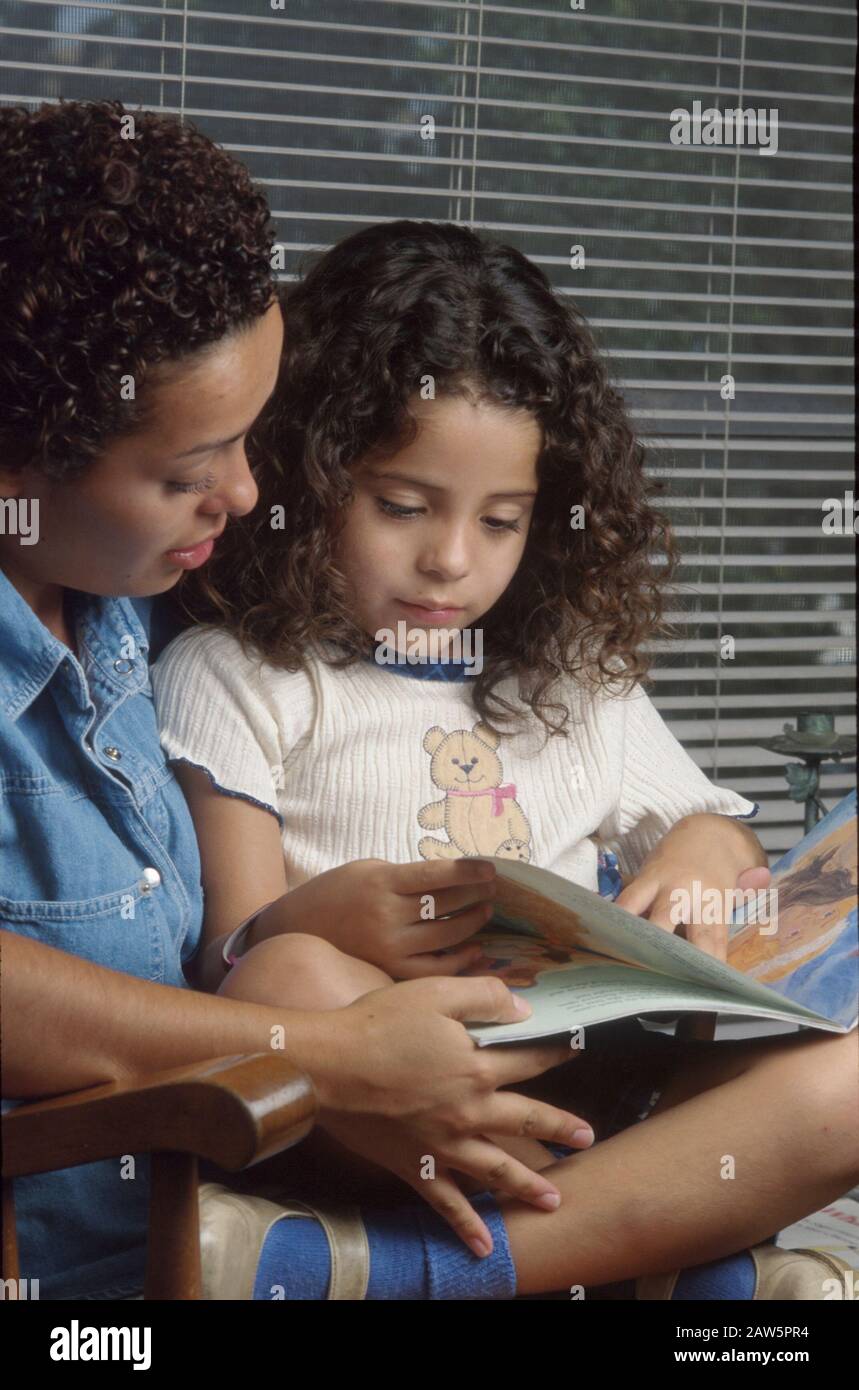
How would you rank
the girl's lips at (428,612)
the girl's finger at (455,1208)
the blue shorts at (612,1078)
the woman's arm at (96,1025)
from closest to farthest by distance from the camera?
Result: the woman's arm at (96,1025) → the girl's finger at (455,1208) → the blue shorts at (612,1078) → the girl's lips at (428,612)

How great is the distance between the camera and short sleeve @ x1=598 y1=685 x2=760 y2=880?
1393 mm

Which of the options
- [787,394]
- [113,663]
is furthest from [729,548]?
[113,663]

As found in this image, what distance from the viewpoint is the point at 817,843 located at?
1.12 metres

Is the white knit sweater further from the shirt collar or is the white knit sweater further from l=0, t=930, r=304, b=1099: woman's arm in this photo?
l=0, t=930, r=304, b=1099: woman's arm

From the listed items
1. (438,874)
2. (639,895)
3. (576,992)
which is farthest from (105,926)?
(639,895)

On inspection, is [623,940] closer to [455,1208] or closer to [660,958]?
[660,958]

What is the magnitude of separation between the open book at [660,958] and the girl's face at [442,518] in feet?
1.14

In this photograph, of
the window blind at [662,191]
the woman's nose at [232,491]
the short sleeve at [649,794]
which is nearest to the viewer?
the woman's nose at [232,491]

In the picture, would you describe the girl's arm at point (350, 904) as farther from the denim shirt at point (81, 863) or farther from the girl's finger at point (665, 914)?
the girl's finger at point (665, 914)

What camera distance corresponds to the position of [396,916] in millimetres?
1046

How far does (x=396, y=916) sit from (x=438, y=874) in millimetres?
61

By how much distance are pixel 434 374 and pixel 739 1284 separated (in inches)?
30.1

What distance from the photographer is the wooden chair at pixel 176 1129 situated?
752 millimetres

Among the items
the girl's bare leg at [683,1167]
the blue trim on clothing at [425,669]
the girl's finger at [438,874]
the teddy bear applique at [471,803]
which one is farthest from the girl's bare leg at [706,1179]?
the blue trim on clothing at [425,669]
